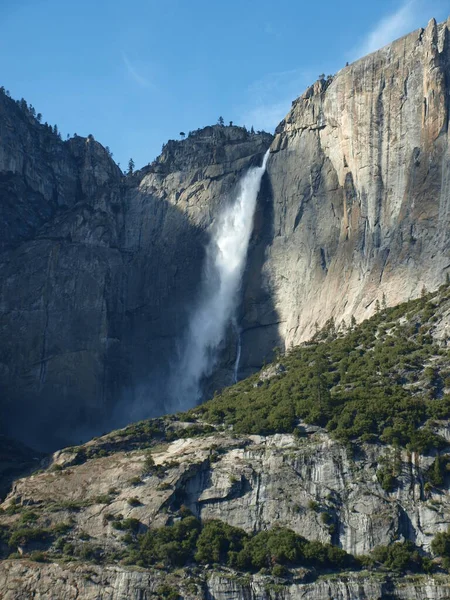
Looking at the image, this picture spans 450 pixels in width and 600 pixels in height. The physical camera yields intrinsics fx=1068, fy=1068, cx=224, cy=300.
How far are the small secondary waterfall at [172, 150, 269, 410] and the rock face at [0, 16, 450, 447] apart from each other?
1.16 m


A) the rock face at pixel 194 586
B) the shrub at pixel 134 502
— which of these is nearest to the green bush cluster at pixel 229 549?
the rock face at pixel 194 586

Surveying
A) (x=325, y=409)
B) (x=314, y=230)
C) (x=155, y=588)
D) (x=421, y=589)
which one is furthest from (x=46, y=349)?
(x=421, y=589)

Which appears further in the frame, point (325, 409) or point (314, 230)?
point (314, 230)

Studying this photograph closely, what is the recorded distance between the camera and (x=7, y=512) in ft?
225

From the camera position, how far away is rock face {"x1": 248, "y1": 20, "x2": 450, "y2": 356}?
280 ft

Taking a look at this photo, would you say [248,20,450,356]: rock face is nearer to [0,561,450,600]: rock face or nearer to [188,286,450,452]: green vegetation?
[188,286,450,452]: green vegetation

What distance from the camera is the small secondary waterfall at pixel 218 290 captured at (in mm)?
98688

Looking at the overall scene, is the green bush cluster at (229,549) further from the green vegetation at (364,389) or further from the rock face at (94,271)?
the rock face at (94,271)

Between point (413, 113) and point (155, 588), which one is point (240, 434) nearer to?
point (155, 588)

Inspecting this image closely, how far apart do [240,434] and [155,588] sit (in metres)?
15.4

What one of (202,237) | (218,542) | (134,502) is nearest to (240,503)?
(218,542)

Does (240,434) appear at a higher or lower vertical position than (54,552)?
higher

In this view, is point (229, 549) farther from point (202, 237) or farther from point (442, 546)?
point (202, 237)

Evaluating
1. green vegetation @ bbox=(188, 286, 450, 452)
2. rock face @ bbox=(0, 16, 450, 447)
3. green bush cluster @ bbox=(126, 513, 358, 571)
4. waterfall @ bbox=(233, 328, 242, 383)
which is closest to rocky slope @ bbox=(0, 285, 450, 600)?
green vegetation @ bbox=(188, 286, 450, 452)
